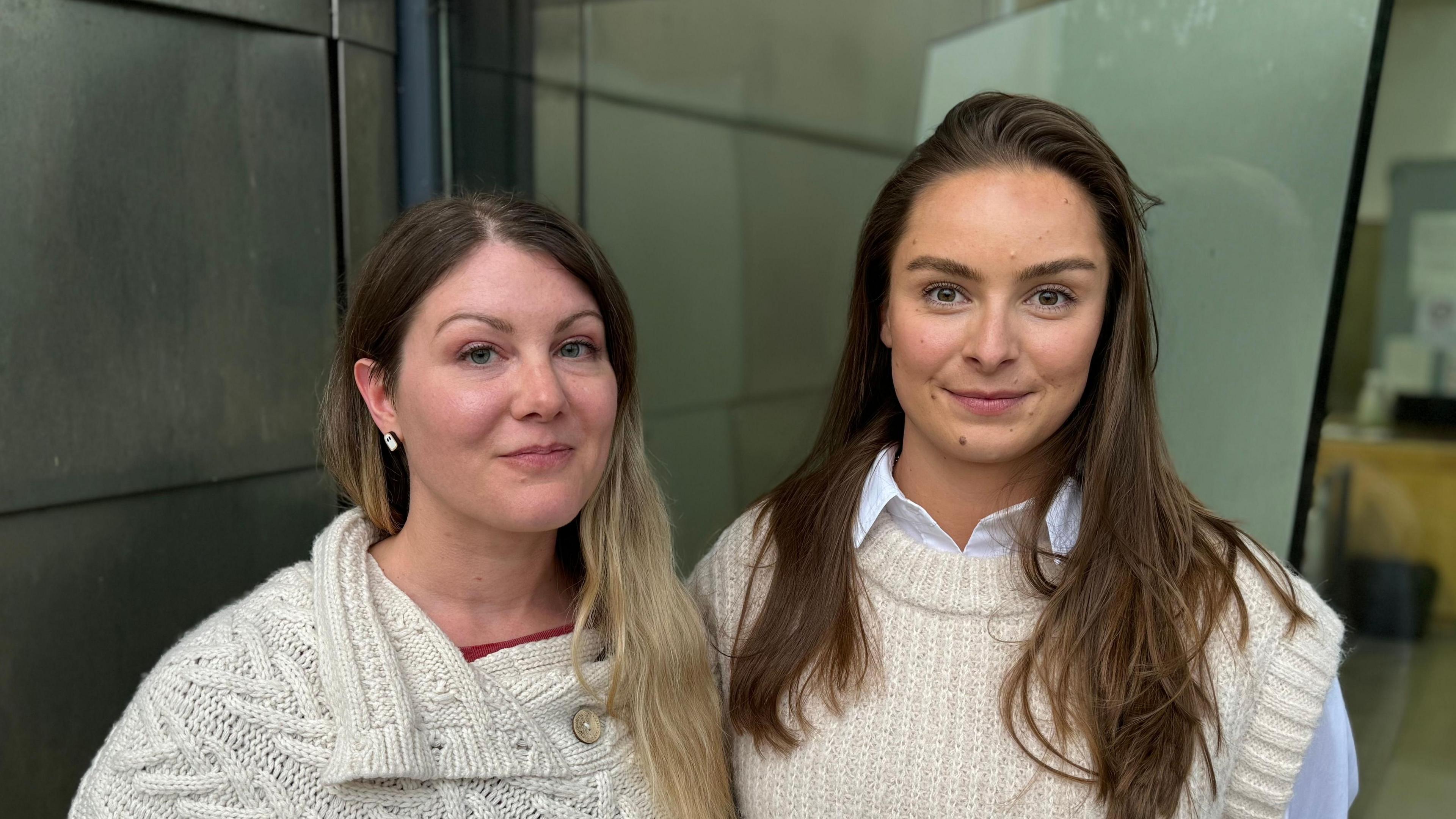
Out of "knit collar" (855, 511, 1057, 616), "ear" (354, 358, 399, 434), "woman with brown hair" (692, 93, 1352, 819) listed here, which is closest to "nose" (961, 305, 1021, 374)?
"woman with brown hair" (692, 93, 1352, 819)

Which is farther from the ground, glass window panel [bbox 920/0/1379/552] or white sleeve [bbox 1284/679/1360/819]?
glass window panel [bbox 920/0/1379/552]

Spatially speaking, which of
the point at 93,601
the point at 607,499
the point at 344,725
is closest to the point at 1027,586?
the point at 607,499

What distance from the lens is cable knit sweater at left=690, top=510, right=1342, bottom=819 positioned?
1.74m

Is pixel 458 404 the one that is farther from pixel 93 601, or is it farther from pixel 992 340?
pixel 93 601

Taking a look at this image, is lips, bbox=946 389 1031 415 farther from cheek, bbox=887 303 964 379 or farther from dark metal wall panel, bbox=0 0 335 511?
dark metal wall panel, bbox=0 0 335 511

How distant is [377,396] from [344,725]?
0.52 metres

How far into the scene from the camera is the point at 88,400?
7.50 ft

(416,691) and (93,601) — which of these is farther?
(93,601)

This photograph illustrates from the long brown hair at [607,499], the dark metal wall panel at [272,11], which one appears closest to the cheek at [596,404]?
the long brown hair at [607,499]

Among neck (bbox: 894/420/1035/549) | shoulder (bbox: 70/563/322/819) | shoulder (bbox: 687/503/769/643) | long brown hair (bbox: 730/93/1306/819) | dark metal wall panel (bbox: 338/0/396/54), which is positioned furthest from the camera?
dark metal wall panel (bbox: 338/0/396/54)

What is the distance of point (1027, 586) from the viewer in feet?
6.14

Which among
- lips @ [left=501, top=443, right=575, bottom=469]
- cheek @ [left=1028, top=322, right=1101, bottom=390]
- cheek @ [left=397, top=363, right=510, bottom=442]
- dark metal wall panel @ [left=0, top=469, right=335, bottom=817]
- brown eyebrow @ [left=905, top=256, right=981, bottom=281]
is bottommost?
dark metal wall panel @ [left=0, top=469, right=335, bottom=817]

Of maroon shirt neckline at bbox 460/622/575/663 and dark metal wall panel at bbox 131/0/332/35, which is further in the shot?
dark metal wall panel at bbox 131/0/332/35

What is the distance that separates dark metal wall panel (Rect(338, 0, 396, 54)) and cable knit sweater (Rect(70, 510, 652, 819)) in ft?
4.74
